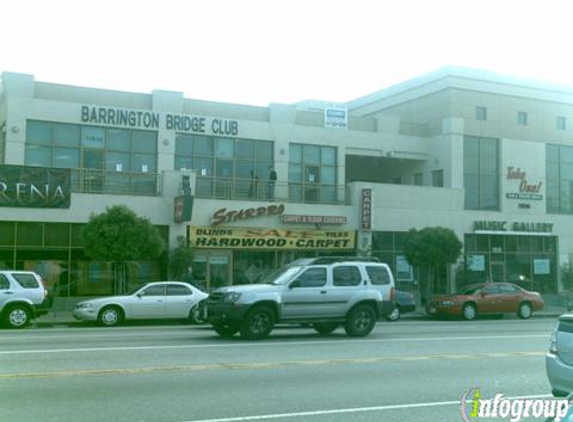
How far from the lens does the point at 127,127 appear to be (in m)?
30.2

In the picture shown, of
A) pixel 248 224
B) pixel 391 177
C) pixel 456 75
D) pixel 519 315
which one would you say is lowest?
pixel 519 315

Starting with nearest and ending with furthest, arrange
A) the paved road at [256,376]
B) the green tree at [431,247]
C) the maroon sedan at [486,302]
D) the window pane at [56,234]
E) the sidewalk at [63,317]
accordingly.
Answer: the paved road at [256,376] → the sidewalk at [63,317] → the maroon sedan at [486,302] → the window pane at [56,234] → the green tree at [431,247]

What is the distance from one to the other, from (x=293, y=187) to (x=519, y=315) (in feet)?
36.1

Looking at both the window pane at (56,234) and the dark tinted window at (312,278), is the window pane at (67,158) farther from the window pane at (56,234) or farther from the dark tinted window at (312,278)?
the dark tinted window at (312,278)

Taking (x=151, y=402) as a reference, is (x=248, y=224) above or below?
above

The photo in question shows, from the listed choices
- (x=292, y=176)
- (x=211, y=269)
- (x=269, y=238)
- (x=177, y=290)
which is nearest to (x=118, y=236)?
(x=177, y=290)

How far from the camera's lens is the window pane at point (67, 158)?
1147 inches

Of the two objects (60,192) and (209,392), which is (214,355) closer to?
(209,392)

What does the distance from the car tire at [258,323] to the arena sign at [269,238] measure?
12693 millimetres

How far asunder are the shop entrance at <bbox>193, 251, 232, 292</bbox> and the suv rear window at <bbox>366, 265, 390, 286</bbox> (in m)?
12.1

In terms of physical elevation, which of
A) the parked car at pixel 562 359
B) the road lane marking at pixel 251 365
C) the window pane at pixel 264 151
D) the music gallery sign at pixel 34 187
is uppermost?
the window pane at pixel 264 151

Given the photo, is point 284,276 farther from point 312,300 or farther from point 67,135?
point 67,135

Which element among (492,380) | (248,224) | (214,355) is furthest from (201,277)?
(492,380)

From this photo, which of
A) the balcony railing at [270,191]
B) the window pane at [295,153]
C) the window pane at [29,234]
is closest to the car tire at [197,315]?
the window pane at [29,234]
